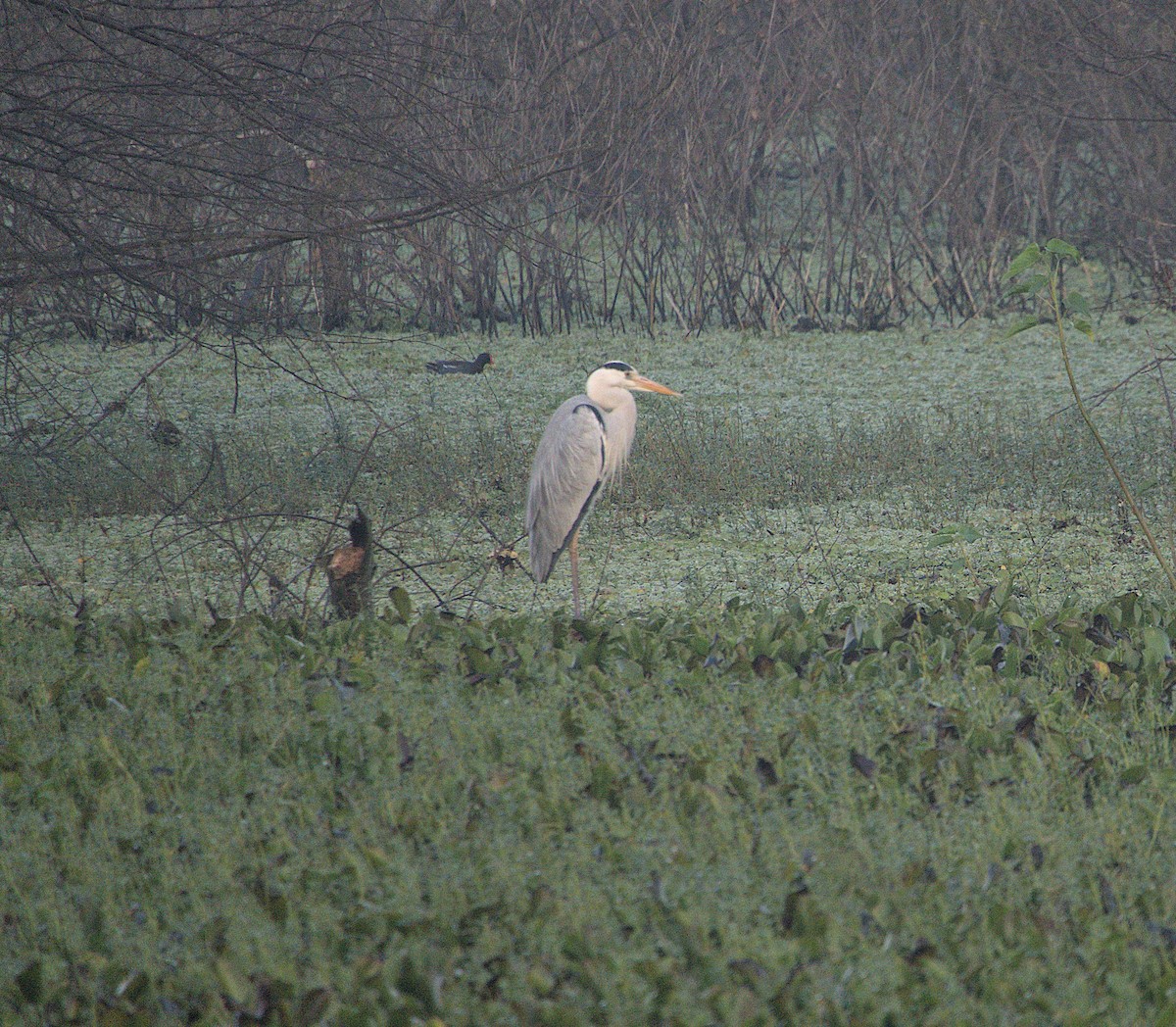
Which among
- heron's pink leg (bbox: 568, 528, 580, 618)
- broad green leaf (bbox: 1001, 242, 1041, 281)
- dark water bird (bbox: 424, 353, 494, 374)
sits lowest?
heron's pink leg (bbox: 568, 528, 580, 618)

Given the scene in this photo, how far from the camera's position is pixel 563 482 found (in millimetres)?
4559

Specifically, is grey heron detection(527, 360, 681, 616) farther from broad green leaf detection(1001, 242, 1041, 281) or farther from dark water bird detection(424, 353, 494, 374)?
dark water bird detection(424, 353, 494, 374)

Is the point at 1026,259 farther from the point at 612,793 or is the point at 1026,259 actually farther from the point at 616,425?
the point at 616,425

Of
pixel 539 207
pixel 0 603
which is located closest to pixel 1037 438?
pixel 0 603

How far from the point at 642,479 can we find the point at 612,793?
366 cm

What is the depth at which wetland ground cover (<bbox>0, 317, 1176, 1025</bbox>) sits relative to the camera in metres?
1.66

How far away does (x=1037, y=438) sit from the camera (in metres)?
6.46

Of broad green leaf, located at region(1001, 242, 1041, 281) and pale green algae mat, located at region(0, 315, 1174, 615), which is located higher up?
broad green leaf, located at region(1001, 242, 1041, 281)

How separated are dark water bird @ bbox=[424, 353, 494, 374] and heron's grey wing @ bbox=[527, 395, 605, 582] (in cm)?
397

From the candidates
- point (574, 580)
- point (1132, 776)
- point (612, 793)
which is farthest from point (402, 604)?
point (1132, 776)

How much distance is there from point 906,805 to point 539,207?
10.6 metres

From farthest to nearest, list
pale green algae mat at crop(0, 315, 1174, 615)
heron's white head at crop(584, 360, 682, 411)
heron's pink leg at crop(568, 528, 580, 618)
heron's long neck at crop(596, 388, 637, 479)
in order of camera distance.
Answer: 1. heron's white head at crop(584, 360, 682, 411)
2. heron's long neck at crop(596, 388, 637, 479)
3. pale green algae mat at crop(0, 315, 1174, 615)
4. heron's pink leg at crop(568, 528, 580, 618)

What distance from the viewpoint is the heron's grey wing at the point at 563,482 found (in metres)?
4.56

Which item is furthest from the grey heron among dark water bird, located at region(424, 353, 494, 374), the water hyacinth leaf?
dark water bird, located at region(424, 353, 494, 374)
